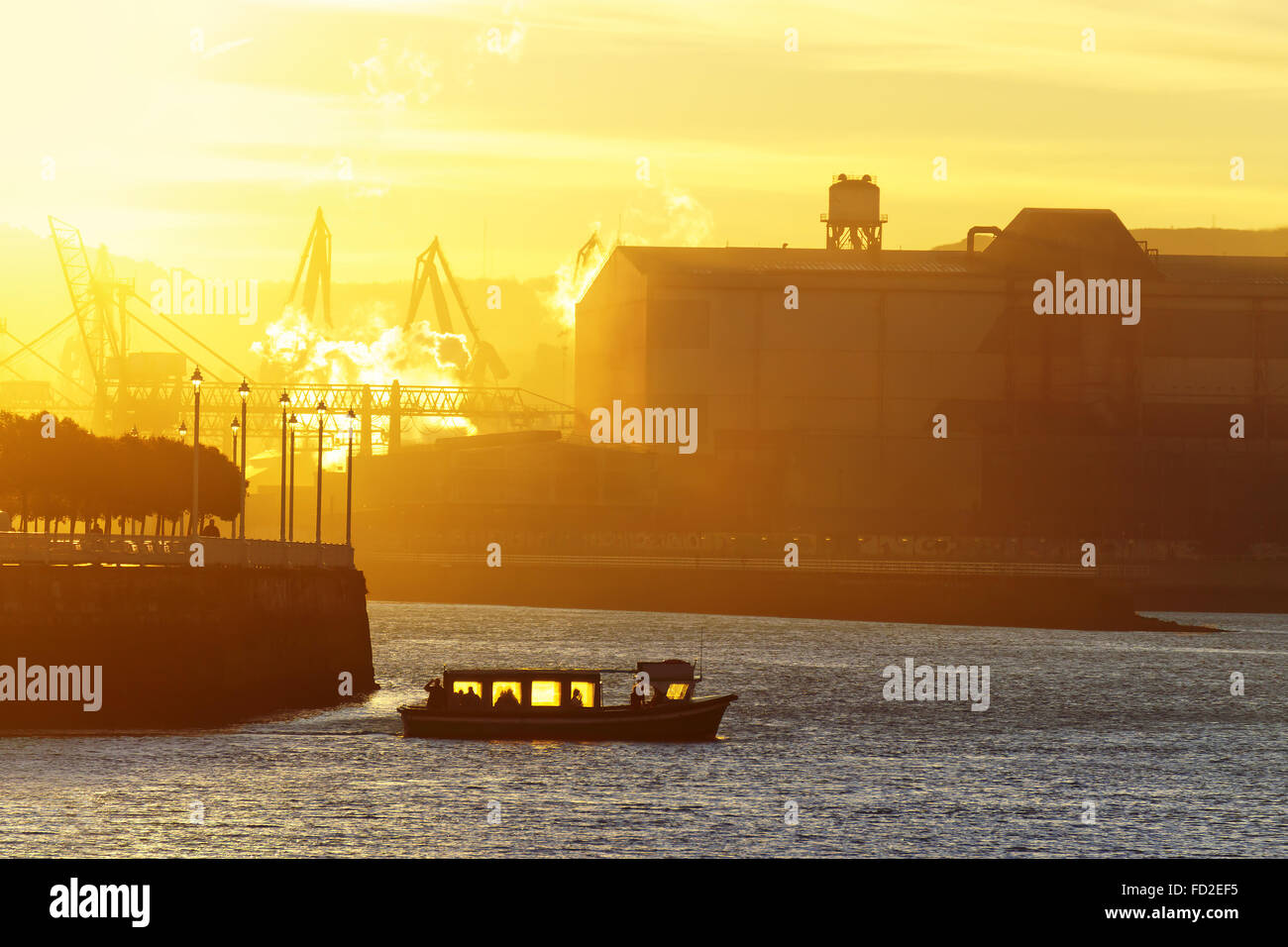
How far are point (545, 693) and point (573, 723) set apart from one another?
1.55m

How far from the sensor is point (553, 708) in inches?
2483

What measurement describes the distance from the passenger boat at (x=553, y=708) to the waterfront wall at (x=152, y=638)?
20.3ft

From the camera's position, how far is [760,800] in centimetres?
5344

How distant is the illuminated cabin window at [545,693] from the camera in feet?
209

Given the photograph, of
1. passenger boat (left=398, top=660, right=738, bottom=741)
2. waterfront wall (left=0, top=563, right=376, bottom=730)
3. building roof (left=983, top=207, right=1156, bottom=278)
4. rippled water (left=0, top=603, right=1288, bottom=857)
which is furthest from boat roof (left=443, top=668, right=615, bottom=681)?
building roof (left=983, top=207, right=1156, bottom=278)

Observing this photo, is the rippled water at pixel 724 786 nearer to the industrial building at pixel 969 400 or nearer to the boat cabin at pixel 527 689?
the boat cabin at pixel 527 689

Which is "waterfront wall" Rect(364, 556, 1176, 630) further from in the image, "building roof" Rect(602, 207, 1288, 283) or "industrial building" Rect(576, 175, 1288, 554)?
"building roof" Rect(602, 207, 1288, 283)

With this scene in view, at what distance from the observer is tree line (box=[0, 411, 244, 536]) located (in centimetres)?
9162

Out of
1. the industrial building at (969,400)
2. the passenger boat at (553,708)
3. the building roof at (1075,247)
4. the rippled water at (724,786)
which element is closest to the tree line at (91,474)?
the rippled water at (724,786)

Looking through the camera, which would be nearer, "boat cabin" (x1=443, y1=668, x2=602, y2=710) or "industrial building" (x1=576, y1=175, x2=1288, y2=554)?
"boat cabin" (x1=443, y1=668, x2=602, y2=710)

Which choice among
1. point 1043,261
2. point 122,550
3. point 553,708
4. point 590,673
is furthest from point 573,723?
point 1043,261

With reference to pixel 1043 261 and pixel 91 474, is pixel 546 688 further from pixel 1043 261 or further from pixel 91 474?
pixel 1043 261

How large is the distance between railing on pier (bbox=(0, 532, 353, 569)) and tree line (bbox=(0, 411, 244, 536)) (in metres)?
28.0

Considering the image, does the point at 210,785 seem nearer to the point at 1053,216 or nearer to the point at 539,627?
the point at 539,627
